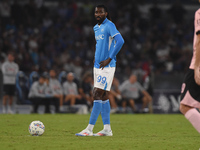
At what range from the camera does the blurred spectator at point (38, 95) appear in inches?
649

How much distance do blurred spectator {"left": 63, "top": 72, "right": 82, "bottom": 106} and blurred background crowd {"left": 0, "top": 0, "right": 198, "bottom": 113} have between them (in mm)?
723

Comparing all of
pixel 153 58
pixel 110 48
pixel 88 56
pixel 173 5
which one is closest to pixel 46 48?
pixel 88 56

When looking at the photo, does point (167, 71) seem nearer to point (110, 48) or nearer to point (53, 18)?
point (53, 18)

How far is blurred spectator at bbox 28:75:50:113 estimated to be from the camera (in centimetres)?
1648

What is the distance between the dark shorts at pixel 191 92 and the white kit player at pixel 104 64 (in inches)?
94.5

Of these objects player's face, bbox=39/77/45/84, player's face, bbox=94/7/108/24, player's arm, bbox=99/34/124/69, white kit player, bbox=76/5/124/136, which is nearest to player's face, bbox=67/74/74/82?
player's face, bbox=39/77/45/84

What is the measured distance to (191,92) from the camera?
5285mm

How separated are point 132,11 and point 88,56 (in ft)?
16.1

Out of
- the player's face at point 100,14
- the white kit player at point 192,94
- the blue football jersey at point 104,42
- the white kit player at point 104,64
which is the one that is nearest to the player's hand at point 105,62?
the white kit player at point 104,64

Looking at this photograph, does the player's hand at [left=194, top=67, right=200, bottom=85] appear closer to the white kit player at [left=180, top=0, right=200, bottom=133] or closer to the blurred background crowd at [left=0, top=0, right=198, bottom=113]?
the white kit player at [left=180, top=0, right=200, bottom=133]

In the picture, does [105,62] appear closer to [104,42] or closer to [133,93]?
[104,42]

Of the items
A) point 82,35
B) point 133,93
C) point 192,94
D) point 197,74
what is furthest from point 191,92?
point 82,35

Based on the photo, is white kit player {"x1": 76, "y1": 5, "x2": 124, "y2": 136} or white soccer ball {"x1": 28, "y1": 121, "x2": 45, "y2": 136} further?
white kit player {"x1": 76, "y1": 5, "x2": 124, "y2": 136}

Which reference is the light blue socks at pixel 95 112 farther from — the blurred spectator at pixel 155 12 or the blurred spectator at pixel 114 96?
the blurred spectator at pixel 155 12
